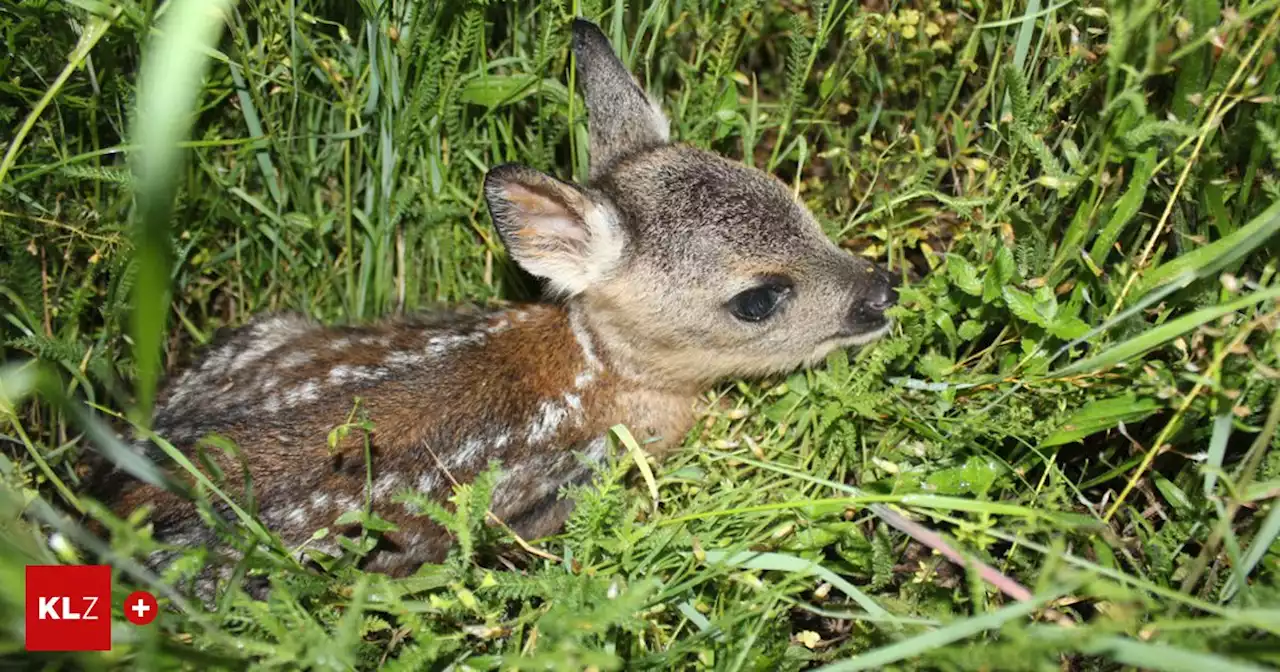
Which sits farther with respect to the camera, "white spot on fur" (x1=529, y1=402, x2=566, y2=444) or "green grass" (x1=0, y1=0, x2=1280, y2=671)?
"white spot on fur" (x1=529, y1=402, x2=566, y2=444)

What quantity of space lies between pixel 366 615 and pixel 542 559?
2.33 ft

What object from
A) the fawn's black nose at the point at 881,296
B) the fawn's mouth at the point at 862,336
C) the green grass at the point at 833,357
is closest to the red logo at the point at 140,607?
the green grass at the point at 833,357

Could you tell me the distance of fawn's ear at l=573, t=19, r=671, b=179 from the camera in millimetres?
3959

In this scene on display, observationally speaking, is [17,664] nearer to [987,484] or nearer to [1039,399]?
[987,484]

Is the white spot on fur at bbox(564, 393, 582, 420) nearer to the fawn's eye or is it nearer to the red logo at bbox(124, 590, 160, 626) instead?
the fawn's eye

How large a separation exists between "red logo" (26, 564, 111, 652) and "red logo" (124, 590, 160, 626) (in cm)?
5

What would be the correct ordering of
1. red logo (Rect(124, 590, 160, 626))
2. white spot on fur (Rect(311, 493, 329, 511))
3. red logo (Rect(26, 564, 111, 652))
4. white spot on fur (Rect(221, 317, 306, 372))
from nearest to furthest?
red logo (Rect(26, 564, 111, 652))
red logo (Rect(124, 590, 160, 626))
white spot on fur (Rect(311, 493, 329, 511))
white spot on fur (Rect(221, 317, 306, 372))

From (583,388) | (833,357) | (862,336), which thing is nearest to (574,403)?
(583,388)

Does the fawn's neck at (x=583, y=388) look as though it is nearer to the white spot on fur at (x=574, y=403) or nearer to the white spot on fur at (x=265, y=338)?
the white spot on fur at (x=574, y=403)

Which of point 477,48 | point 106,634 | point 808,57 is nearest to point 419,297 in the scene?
point 477,48

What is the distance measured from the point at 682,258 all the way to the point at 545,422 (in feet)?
2.69

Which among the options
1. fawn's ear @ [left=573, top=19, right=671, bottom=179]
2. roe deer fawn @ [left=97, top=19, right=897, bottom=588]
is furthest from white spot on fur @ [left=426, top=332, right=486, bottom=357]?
fawn's ear @ [left=573, top=19, right=671, bottom=179]

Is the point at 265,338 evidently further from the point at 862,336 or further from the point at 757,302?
the point at 862,336

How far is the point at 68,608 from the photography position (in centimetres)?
259
